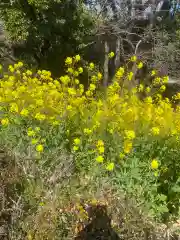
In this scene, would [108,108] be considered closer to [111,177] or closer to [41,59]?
[111,177]

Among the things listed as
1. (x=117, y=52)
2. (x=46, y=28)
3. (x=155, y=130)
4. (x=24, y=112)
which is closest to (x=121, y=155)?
(x=155, y=130)

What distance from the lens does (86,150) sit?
4.55m

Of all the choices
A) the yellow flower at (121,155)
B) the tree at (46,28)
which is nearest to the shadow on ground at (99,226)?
the yellow flower at (121,155)

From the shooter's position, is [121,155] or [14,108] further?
[14,108]

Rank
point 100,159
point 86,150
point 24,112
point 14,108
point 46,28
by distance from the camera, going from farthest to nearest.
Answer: point 46,28 < point 14,108 < point 24,112 < point 86,150 < point 100,159

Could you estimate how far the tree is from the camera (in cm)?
1391

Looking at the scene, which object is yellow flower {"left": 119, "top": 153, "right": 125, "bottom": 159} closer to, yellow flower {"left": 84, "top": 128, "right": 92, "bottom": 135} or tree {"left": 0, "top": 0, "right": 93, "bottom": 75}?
yellow flower {"left": 84, "top": 128, "right": 92, "bottom": 135}

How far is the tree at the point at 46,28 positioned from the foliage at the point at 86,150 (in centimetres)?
860

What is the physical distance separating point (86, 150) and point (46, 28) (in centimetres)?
998

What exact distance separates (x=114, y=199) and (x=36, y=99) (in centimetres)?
175

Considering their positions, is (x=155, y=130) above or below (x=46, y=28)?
above

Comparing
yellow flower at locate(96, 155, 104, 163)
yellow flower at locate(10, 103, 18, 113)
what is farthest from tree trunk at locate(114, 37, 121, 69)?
yellow flower at locate(96, 155, 104, 163)

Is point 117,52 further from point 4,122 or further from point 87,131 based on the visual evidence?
point 87,131

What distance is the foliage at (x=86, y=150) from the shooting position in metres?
3.72
